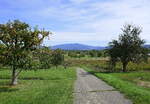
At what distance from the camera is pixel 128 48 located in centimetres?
7062

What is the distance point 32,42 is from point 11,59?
9.78 feet

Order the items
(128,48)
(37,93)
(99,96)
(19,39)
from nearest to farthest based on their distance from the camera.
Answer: (99,96) → (37,93) → (19,39) → (128,48)

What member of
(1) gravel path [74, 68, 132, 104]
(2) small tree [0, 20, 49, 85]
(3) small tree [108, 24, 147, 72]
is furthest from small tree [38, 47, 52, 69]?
(3) small tree [108, 24, 147, 72]

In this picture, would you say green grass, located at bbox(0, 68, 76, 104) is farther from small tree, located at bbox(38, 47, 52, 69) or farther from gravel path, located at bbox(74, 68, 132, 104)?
small tree, located at bbox(38, 47, 52, 69)

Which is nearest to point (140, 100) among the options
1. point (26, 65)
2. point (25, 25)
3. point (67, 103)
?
point (67, 103)

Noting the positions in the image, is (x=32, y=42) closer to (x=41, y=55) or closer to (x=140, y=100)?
(x=41, y=55)

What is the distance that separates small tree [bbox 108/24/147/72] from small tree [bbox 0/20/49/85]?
42.1 m

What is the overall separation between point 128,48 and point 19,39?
4384cm

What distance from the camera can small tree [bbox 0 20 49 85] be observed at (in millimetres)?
29828

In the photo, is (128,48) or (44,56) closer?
(44,56)

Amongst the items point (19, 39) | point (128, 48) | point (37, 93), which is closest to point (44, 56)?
point (19, 39)

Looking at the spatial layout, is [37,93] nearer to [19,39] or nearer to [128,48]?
[19,39]

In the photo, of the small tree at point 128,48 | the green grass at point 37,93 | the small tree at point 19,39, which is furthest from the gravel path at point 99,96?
the small tree at point 128,48

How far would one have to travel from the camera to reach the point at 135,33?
7269 cm
